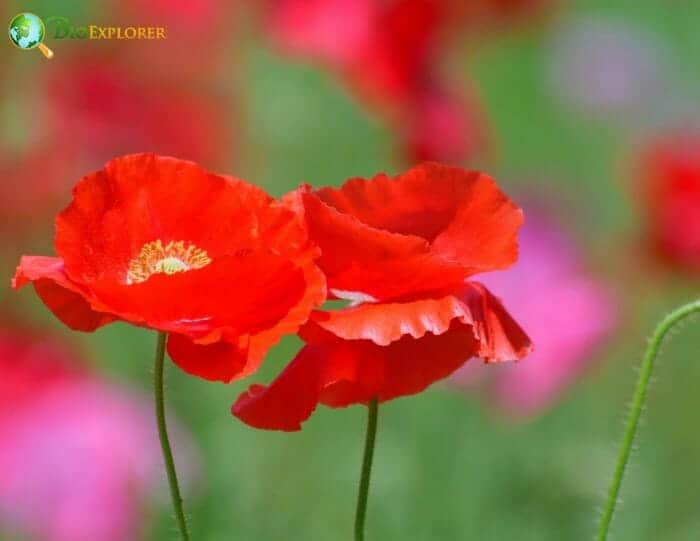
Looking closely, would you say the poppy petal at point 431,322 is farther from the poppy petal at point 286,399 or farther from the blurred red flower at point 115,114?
the blurred red flower at point 115,114

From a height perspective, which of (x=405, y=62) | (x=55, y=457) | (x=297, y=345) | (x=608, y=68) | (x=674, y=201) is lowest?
(x=55, y=457)

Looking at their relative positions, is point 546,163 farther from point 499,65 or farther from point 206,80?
point 206,80

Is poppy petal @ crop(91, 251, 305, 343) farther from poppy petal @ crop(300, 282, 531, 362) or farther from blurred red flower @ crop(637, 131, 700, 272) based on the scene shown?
blurred red flower @ crop(637, 131, 700, 272)

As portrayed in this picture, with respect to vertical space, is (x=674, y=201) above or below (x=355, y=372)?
above

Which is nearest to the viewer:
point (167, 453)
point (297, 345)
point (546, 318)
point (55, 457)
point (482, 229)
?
point (167, 453)

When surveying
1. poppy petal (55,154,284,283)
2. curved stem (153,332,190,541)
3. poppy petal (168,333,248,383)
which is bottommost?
curved stem (153,332,190,541)

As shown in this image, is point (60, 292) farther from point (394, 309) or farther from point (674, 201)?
point (674, 201)

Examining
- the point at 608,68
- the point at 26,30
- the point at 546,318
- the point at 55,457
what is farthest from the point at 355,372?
the point at 608,68

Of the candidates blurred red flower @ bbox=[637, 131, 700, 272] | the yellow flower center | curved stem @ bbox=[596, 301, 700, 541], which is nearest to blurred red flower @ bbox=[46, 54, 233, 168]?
Result: blurred red flower @ bbox=[637, 131, 700, 272]
